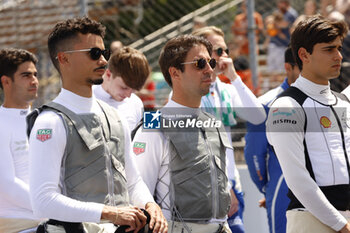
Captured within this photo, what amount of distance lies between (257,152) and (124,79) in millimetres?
1353

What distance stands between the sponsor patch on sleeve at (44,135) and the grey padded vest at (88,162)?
4.1 inches

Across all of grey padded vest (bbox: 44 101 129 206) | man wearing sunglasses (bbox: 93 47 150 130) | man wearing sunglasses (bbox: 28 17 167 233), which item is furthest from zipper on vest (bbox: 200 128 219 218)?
man wearing sunglasses (bbox: 93 47 150 130)

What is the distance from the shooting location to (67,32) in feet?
11.0

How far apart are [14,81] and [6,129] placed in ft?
2.11

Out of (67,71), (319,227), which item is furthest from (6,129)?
(319,227)

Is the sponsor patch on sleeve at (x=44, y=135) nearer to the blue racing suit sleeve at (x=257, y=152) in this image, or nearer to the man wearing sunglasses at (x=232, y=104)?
the man wearing sunglasses at (x=232, y=104)

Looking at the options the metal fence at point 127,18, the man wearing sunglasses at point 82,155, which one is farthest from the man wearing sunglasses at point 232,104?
the metal fence at point 127,18

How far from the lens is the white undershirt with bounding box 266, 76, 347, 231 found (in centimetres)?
336

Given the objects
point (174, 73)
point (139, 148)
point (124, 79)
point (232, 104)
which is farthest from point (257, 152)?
point (139, 148)

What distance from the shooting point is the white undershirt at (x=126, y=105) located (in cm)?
509

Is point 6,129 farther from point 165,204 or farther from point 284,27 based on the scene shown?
point 284,27

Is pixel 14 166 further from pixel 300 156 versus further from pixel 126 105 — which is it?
pixel 300 156

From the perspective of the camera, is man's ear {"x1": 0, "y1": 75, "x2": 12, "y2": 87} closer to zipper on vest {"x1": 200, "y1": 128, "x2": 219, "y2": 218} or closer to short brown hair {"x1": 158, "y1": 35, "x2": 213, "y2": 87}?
short brown hair {"x1": 158, "y1": 35, "x2": 213, "y2": 87}

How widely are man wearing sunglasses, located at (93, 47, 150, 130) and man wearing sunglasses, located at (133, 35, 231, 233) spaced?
1.16 meters
